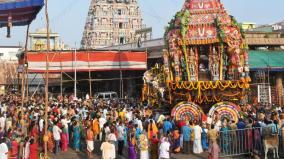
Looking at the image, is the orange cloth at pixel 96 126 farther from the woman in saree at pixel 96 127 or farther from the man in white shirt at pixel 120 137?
the man in white shirt at pixel 120 137

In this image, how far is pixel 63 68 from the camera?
1464 inches

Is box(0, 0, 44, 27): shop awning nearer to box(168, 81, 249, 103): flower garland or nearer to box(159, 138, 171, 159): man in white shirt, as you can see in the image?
box(159, 138, 171, 159): man in white shirt

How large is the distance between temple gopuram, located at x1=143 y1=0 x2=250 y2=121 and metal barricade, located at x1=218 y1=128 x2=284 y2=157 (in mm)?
5889

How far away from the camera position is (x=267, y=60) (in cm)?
3431

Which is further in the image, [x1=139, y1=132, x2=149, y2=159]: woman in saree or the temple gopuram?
the temple gopuram

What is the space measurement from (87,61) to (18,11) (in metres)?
23.9

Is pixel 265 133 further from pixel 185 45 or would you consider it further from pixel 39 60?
pixel 39 60

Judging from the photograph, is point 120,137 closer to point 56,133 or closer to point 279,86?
point 56,133

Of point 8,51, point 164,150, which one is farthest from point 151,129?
point 8,51

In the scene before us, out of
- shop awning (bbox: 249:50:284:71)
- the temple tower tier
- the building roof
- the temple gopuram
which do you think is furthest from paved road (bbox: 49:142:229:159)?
the temple tower tier

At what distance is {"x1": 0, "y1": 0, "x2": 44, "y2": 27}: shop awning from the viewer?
13336 mm

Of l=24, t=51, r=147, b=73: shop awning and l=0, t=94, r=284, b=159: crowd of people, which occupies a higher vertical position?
l=24, t=51, r=147, b=73: shop awning

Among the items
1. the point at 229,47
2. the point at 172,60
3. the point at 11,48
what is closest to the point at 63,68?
the point at 172,60

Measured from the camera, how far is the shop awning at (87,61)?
36.2 m
